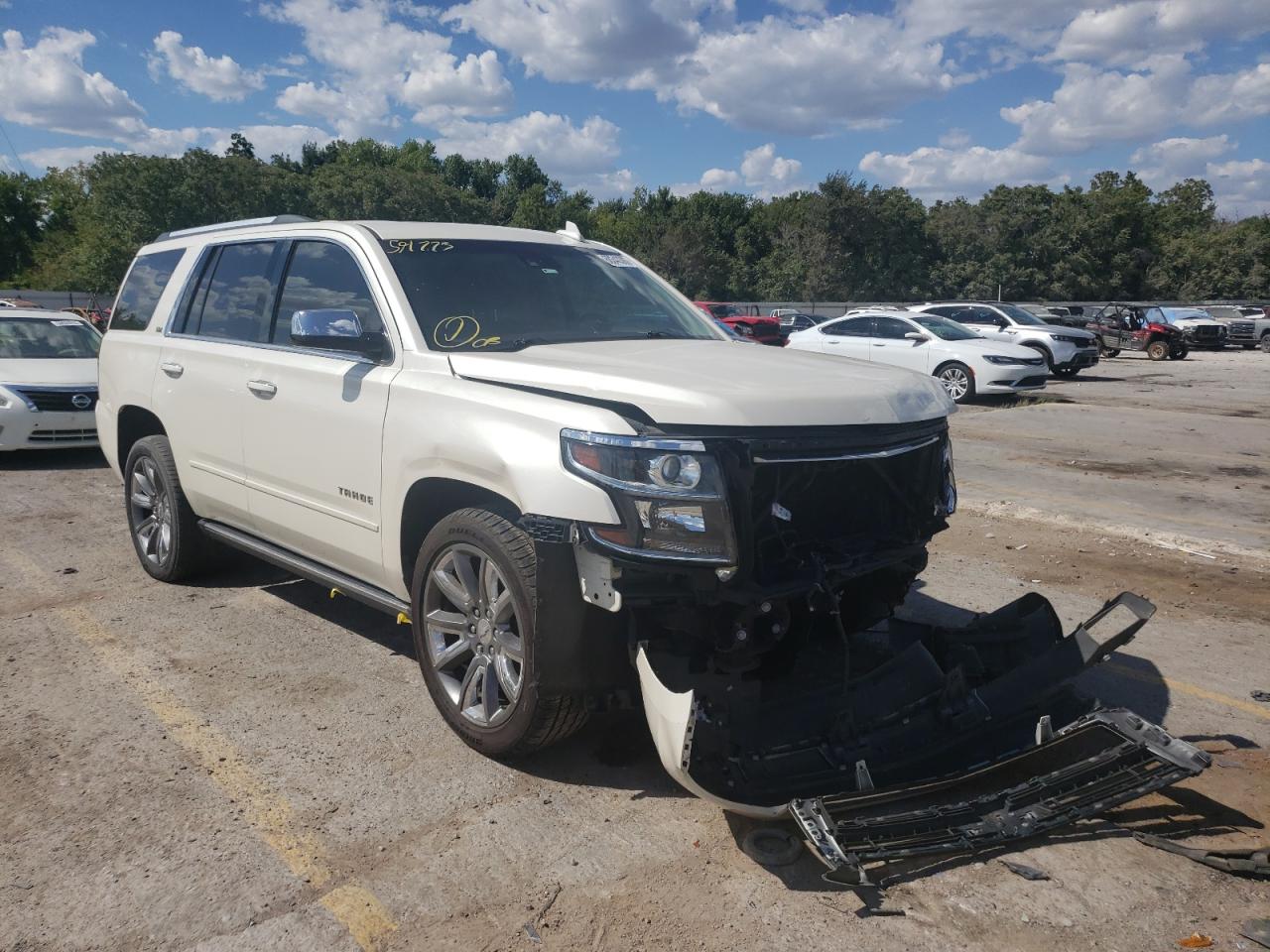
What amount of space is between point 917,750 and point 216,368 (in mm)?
3896

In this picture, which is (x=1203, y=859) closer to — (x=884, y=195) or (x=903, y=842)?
(x=903, y=842)

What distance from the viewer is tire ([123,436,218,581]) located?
5.55 metres

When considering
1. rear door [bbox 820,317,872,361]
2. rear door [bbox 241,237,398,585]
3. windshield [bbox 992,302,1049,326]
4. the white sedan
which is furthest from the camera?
windshield [bbox 992,302,1049,326]

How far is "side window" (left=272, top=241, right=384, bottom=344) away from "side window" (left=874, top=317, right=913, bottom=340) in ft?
52.3

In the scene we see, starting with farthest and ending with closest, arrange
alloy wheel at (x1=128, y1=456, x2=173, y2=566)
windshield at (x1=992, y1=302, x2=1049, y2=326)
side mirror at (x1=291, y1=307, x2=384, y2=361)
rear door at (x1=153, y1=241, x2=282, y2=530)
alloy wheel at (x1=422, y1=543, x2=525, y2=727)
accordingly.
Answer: windshield at (x1=992, y1=302, x2=1049, y2=326) → alloy wheel at (x1=128, y1=456, x2=173, y2=566) → rear door at (x1=153, y1=241, x2=282, y2=530) → side mirror at (x1=291, y1=307, x2=384, y2=361) → alloy wheel at (x1=422, y1=543, x2=525, y2=727)

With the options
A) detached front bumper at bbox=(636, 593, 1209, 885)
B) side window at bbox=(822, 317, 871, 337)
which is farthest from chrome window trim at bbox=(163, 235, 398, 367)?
side window at bbox=(822, 317, 871, 337)

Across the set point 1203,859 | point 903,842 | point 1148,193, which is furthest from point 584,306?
point 1148,193

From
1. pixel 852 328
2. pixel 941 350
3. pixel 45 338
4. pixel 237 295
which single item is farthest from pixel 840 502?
pixel 852 328

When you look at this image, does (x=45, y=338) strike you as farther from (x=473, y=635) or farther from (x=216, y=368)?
(x=473, y=635)

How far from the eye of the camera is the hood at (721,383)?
10.2 ft

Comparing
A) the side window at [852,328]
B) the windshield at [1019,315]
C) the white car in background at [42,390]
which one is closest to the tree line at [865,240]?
the windshield at [1019,315]

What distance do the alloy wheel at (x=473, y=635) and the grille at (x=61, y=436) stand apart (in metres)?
8.26

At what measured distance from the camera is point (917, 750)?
128 inches

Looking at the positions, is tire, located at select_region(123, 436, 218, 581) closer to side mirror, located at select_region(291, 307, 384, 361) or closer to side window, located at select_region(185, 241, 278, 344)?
side window, located at select_region(185, 241, 278, 344)
